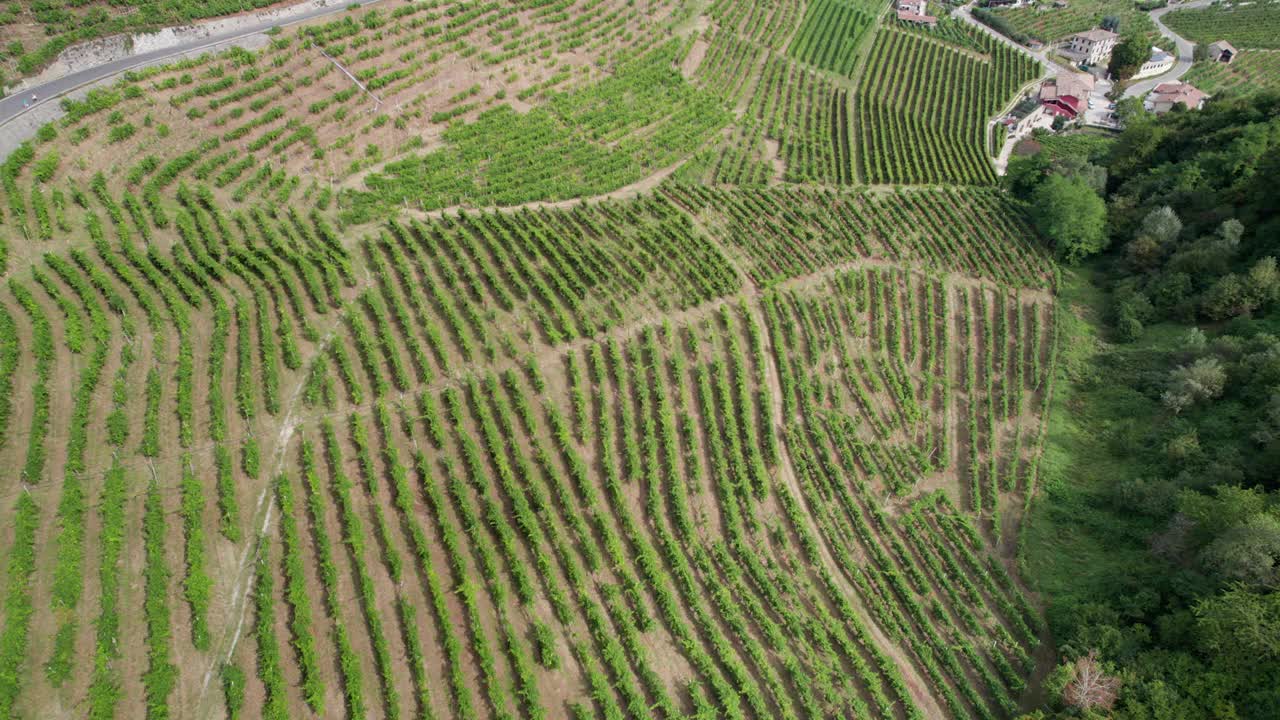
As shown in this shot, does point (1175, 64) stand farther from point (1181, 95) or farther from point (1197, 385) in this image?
point (1197, 385)

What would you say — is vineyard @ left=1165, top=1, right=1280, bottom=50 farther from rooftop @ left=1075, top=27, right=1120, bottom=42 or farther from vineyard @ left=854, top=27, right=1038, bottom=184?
vineyard @ left=854, top=27, right=1038, bottom=184

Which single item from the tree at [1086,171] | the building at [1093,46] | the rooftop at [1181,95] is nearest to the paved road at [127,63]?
the tree at [1086,171]

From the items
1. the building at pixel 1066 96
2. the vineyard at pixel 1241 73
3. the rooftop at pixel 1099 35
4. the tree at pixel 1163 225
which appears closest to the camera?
the tree at pixel 1163 225

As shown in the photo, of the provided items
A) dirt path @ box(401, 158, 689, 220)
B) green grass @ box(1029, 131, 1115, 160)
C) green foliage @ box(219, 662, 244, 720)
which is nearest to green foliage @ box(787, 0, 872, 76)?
green grass @ box(1029, 131, 1115, 160)

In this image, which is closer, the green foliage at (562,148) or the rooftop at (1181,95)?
the green foliage at (562,148)

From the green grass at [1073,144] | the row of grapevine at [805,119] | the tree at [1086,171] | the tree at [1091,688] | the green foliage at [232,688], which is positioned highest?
the row of grapevine at [805,119]

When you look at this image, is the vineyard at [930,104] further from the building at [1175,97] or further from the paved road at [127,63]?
the paved road at [127,63]
